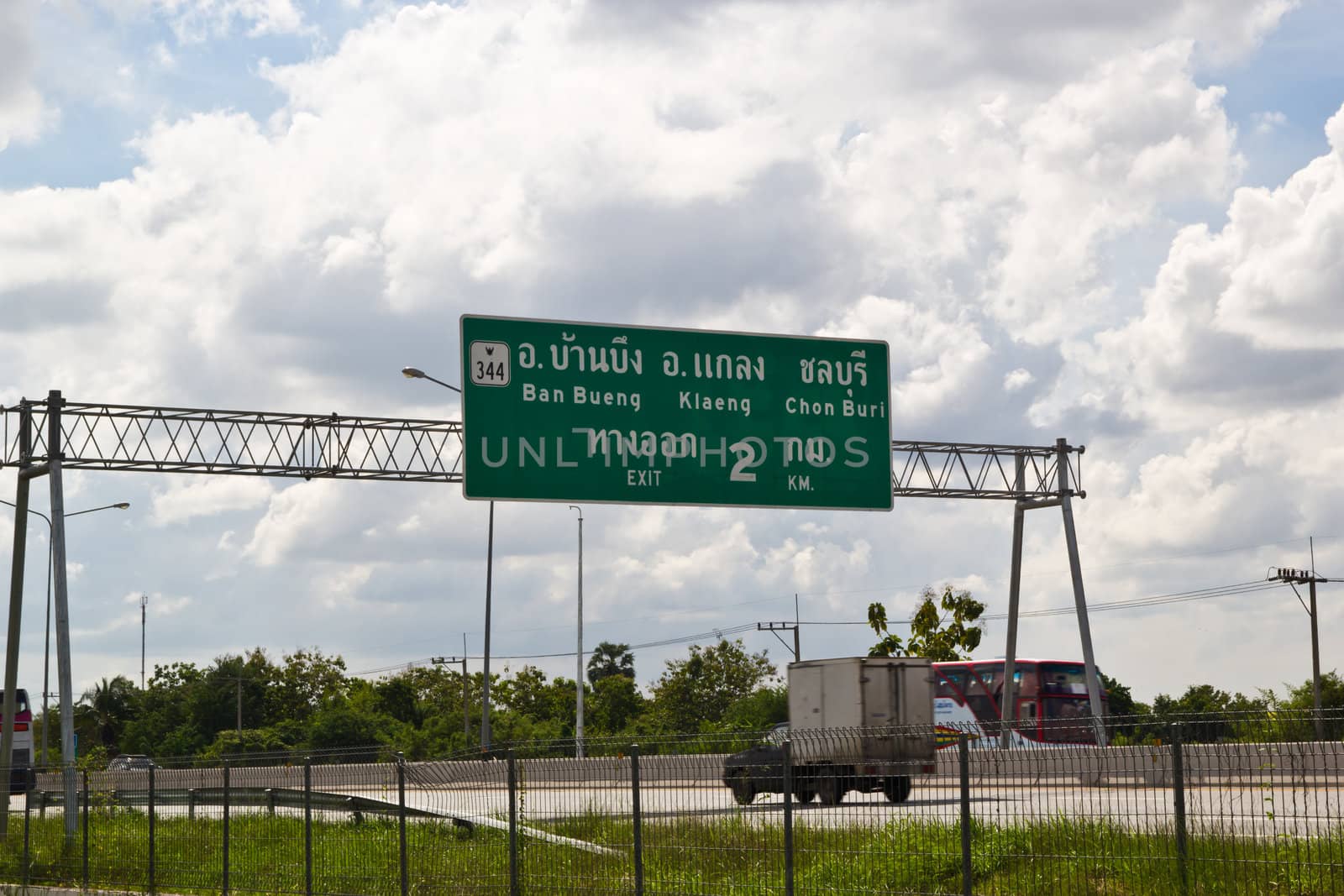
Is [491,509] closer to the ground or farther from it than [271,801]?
farther from it

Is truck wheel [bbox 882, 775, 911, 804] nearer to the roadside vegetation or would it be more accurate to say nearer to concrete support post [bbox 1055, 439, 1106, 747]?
concrete support post [bbox 1055, 439, 1106, 747]

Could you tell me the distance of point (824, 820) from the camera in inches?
463

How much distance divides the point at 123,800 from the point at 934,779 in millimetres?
13263

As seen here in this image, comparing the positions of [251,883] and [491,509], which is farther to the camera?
[491,509]

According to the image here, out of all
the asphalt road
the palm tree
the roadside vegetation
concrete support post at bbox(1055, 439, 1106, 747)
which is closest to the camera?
the asphalt road

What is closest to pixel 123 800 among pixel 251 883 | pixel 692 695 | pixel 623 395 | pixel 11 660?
pixel 251 883

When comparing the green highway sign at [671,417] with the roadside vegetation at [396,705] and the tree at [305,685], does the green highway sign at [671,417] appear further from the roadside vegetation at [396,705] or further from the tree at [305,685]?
the tree at [305,685]

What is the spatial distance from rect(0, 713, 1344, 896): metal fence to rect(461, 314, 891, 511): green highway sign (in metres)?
4.17

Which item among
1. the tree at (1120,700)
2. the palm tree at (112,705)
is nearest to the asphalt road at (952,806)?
the tree at (1120,700)

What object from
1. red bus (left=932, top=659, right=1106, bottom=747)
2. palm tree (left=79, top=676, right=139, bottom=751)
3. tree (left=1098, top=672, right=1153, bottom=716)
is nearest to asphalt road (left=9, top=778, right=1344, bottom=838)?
red bus (left=932, top=659, right=1106, bottom=747)

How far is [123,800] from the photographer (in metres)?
21.1

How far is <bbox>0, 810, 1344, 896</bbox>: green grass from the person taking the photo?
10.9 metres

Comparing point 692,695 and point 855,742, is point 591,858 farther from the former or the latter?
point 692,695

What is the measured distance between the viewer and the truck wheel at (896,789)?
11664 mm
